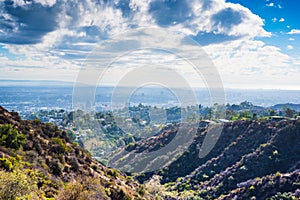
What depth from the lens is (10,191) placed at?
32.0ft

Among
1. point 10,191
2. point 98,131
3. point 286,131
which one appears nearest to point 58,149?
point 10,191

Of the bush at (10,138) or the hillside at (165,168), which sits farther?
the bush at (10,138)

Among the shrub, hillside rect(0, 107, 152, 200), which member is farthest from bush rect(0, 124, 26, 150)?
the shrub

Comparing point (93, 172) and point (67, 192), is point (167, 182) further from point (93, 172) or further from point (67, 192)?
point (67, 192)

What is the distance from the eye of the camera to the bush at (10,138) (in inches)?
770

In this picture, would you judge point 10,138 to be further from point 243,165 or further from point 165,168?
point 165,168

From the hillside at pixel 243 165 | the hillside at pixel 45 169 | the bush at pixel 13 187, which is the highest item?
the bush at pixel 13 187

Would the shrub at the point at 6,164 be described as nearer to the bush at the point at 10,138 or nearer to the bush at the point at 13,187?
the bush at the point at 10,138

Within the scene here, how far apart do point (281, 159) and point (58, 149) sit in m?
30.2

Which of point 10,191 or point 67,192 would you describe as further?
point 67,192

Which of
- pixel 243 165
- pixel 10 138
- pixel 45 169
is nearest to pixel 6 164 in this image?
pixel 45 169

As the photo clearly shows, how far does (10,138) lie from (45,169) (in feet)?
11.6

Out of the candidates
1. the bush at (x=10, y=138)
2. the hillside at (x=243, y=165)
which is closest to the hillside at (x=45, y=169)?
the bush at (x=10, y=138)

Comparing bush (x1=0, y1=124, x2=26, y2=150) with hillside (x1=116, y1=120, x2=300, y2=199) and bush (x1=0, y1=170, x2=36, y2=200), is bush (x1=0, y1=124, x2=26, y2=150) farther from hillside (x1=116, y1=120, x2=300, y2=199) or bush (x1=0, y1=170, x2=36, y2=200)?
hillside (x1=116, y1=120, x2=300, y2=199)
